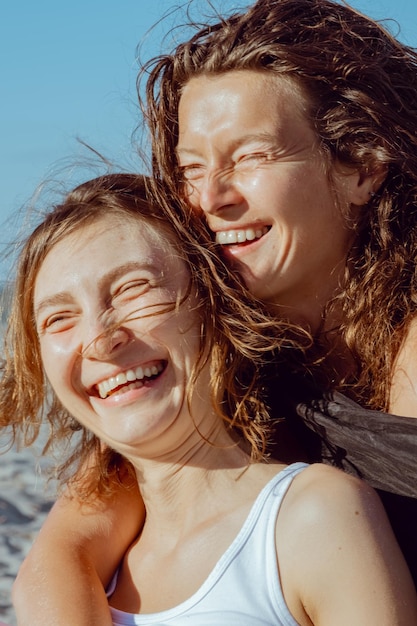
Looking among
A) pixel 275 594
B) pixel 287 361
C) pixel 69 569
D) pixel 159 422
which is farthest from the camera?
pixel 287 361

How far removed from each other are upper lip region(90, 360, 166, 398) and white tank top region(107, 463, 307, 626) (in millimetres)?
474

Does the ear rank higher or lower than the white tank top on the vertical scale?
higher

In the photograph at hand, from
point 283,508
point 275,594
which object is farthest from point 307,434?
point 275,594

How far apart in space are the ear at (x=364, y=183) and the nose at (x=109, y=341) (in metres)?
1.23

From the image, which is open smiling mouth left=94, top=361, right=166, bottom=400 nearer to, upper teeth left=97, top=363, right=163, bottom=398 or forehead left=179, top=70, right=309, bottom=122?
upper teeth left=97, top=363, right=163, bottom=398

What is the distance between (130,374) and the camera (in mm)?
2701

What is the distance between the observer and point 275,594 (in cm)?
239

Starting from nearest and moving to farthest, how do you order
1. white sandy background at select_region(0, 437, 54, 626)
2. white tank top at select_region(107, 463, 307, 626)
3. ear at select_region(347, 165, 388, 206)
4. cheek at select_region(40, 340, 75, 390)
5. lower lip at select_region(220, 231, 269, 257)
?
white tank top at select_region(107, 463, 307, 626) → cheek at select_region(40, 340, 75, 390) → lower lip at select_region(220, 231, 269, 257) → ear at select_region(347, 165, 388, 206) → white sandy background at select_region(0, 437, 54, 626)

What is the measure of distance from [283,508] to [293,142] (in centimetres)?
147

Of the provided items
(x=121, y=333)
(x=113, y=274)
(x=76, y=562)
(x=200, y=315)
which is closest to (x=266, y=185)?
(x=200, y=315)

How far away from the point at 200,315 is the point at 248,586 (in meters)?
0.82

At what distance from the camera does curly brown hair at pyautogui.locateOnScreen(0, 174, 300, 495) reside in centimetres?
284

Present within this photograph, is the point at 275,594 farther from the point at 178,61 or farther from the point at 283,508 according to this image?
the point at 178,61

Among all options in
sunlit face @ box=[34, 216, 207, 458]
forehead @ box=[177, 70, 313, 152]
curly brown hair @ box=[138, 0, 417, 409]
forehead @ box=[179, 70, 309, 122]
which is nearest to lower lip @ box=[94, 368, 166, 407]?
sunlit face @ box=[34, 216, 207, 458]
